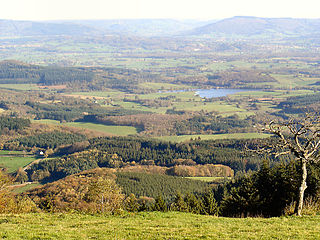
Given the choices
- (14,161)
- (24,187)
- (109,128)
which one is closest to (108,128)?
(109,128)

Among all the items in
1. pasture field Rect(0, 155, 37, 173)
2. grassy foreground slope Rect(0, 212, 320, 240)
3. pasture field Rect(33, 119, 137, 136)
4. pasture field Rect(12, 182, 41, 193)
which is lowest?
pasture field Rect(33, 119, 137, 136)

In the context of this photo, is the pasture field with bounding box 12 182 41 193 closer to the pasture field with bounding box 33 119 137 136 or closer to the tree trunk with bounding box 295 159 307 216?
the pasture field with bounding box 33 119 137 136

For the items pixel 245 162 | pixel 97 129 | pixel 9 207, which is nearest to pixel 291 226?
pixel 9 207

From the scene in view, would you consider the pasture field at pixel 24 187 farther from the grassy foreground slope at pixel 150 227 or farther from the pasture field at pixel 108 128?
the pasture field at pixel 108 128

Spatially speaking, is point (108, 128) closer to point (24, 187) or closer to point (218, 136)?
point (218, 136)

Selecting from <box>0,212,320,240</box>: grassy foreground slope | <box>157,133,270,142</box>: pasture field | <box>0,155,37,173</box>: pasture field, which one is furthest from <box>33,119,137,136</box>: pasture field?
<box>0,212,320,240</box>: grassy foreground slope

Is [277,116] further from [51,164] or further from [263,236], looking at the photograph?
[263,236]

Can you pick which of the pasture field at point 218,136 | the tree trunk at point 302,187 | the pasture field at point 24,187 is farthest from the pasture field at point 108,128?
the tree trunk at point 302,187
